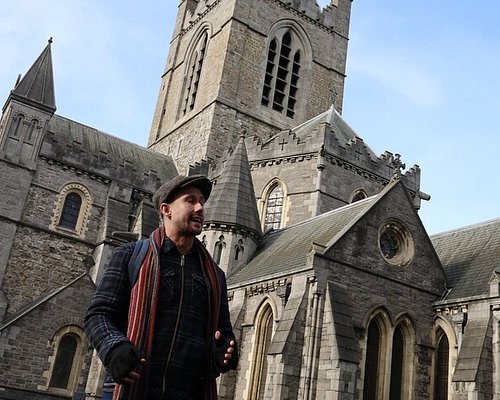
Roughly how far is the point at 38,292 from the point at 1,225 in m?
3.01

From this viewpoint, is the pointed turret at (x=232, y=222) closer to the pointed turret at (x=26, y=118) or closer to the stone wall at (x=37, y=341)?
the stone wall at (x=37, y=341)

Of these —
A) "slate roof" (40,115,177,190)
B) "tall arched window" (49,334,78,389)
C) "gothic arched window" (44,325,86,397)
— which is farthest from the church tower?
"tall arched window" (49,334,78,389)

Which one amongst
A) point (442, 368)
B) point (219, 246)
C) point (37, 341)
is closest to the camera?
point (442, 368)

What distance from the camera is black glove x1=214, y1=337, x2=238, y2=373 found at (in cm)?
343

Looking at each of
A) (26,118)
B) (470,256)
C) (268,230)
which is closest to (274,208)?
(268,230)

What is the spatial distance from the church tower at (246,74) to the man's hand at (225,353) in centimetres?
2650

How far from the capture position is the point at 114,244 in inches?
930

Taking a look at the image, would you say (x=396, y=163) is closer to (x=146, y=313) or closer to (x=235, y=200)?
(x=235, y=200)

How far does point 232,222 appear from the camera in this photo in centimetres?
2027

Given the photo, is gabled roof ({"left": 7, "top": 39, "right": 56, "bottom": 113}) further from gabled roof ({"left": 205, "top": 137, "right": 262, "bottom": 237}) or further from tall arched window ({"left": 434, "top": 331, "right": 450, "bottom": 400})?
tall arched window ({"left": 434, "top": 331, "right": 450, "bottom": 400})

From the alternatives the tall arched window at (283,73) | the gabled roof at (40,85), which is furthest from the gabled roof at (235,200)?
the tall arched window at (283,73)

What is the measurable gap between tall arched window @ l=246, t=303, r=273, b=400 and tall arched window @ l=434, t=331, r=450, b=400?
4.64m

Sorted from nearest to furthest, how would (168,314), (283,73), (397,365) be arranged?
1. (168,314)
2. (397,365)
3. (283,73)

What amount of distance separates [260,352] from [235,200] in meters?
6.60
